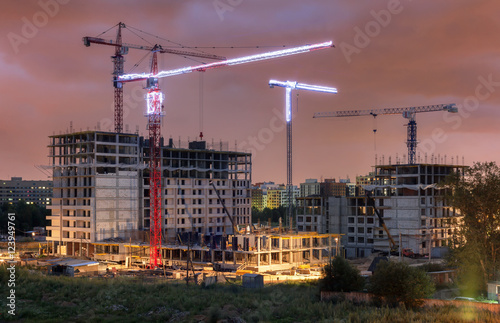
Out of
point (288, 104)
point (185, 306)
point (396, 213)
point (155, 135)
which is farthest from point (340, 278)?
point (288, 104)

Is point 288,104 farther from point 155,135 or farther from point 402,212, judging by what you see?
point 155,135

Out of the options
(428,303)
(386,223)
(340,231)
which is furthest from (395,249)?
(428,303)

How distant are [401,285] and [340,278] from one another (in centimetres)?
475

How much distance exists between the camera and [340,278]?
38406 millimetres

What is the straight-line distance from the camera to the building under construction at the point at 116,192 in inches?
3268

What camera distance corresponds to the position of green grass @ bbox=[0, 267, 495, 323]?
3183 cm

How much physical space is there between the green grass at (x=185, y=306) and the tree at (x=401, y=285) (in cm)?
122

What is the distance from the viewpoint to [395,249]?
3142 inches

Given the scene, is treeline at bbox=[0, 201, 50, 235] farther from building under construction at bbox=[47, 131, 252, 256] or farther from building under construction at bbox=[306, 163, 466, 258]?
building under construction at bbox=[306, 163, 466, 258]

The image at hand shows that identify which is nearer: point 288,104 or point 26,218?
point 288,104

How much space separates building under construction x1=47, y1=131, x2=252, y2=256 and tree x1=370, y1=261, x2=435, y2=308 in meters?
47.8

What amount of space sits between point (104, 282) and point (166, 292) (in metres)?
8.11

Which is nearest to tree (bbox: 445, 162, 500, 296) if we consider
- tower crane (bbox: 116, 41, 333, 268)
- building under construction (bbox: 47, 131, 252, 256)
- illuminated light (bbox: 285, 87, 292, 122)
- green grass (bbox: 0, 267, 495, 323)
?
green grass (bbox: 0, 267, 495, 323)

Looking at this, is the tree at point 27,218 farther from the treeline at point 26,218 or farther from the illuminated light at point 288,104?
the illuminated light at point 288,104
